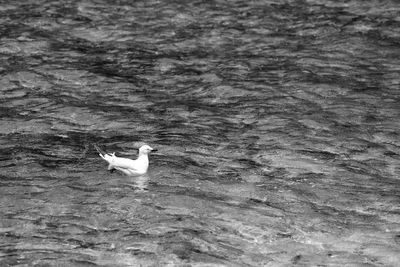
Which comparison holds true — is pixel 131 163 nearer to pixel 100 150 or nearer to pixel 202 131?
pixel 100 150

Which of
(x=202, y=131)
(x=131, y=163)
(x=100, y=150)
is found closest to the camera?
(x=131, y=163)

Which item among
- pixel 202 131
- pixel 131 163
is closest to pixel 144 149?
pixel 131 163

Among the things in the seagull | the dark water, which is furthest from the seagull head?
the dark water

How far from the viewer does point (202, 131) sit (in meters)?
17.9

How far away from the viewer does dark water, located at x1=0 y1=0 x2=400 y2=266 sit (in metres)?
13.3

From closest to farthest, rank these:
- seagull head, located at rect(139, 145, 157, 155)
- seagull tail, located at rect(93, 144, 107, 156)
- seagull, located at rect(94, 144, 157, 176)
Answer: seagull, located at rect(94, 144, 157, 176)
seagull head, located at rect(139, 145, 157, 155)
seagull tail, located at rect(93, 144, 107, 156)

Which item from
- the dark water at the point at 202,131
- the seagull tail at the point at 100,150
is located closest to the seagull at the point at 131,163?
the dark water at the point at 202,131

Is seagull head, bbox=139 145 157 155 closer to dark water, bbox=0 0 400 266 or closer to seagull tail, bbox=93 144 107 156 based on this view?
dark water, bbox=0 0 400 266

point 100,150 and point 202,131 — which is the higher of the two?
point 100,150

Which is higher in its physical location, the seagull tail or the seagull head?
the seagull head

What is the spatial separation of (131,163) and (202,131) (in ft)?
8.97

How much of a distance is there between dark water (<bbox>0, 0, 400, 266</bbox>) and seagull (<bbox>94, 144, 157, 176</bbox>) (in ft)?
0.50

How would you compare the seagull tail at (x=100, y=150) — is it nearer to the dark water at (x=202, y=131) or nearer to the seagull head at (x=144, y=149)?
the dark water at (x=202, y=131)

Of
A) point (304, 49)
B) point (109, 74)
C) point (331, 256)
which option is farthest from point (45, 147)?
point (304, 49)
